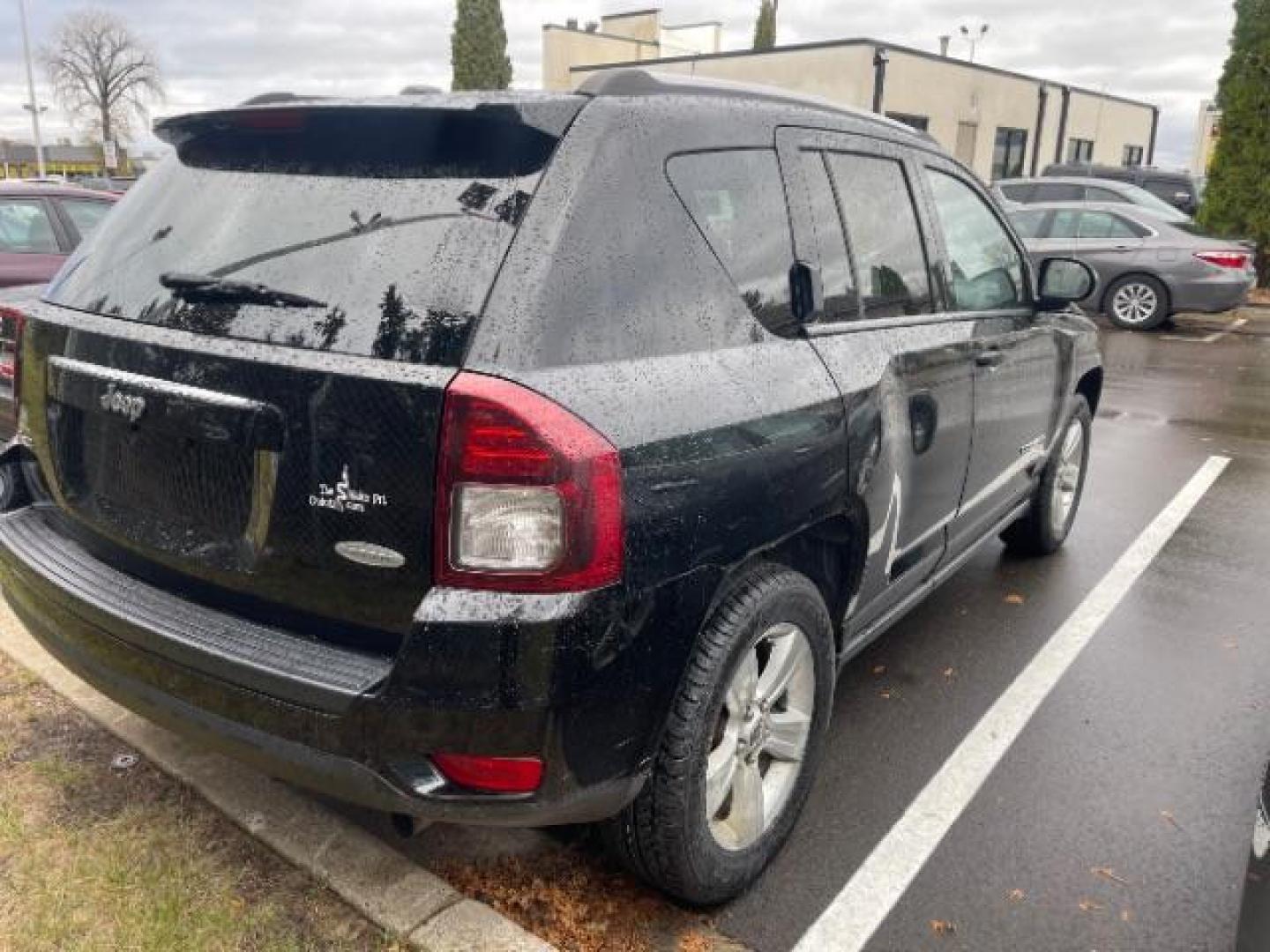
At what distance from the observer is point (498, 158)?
205cm

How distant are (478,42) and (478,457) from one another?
30.3 metres

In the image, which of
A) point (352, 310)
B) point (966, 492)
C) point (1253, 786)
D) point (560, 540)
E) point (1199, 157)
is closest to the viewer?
point (560, 540)

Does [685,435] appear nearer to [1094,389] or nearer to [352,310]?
[352,310]

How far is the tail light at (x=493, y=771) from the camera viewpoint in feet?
6.31

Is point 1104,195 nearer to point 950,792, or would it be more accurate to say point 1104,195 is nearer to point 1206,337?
point 1206,337

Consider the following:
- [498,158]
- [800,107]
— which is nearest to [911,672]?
[800,107]

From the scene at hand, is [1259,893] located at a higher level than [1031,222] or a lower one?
lower

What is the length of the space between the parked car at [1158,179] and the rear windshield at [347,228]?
21.5m

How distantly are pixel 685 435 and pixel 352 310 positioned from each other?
27.4 inches

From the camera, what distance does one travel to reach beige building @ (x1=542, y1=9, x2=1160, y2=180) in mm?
24234

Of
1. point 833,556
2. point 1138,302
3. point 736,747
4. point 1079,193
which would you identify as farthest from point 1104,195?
point 736,747

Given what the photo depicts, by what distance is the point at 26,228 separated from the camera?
6.90m

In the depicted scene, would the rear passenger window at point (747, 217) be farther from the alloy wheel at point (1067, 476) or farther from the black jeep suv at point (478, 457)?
the alloy wheel at point (1067, 476)

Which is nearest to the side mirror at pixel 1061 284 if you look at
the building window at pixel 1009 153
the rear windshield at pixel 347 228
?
the rear windshield at pixel 347 228
